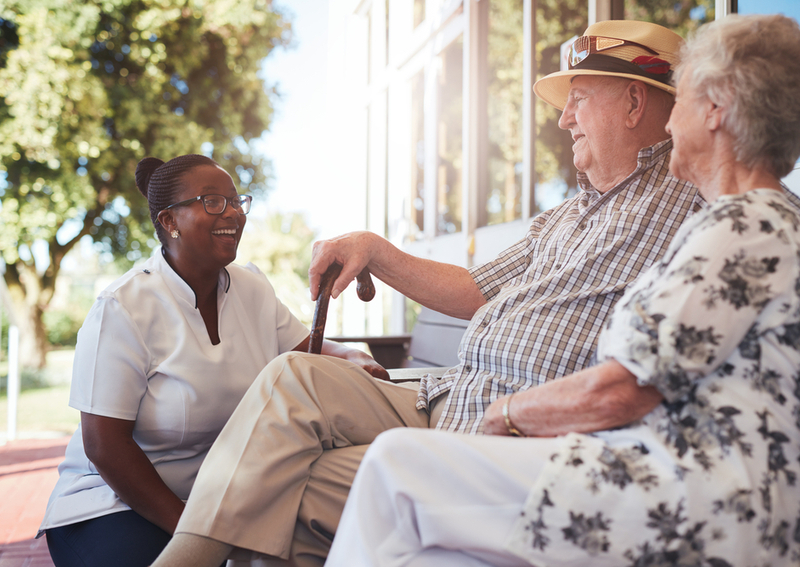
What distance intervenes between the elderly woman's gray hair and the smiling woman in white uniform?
1232mm

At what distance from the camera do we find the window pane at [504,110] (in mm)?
3855

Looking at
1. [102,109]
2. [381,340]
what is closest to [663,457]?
[381,340]

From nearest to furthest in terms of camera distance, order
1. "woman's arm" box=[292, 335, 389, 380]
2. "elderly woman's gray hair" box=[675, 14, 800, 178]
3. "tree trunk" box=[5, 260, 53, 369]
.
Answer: "elderly woman's gray hair" box=[675, 14, 800, 178], "woman's arm" box=[292, 335, 389, 380], "tree trunk" box=[5, 260, 53, 369]

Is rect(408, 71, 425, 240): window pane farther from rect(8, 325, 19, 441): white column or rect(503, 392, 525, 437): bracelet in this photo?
rect(503, 392, 525, 437): bracelet

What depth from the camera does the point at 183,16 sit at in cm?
967

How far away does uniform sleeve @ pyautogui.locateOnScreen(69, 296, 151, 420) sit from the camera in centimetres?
152

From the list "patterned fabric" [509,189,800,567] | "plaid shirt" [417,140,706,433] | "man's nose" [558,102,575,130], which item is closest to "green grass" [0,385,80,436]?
"plaid shirt" [417,140,706,433]

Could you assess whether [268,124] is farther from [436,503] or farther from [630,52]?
[436,503]

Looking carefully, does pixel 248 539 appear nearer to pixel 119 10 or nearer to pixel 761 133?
pixel 761 133

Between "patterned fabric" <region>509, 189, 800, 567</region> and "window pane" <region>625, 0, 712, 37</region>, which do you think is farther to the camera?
"window pane" <region>625, 0, 712, 37</region>

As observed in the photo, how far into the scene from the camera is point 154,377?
5.38 ft

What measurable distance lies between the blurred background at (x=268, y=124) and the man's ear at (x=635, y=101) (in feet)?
1.73

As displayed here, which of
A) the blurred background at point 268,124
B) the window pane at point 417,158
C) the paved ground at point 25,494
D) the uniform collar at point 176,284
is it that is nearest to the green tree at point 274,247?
the blurred background at point 268,124

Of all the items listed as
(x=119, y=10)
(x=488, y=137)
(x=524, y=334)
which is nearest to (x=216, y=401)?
(x=524, y=334)
